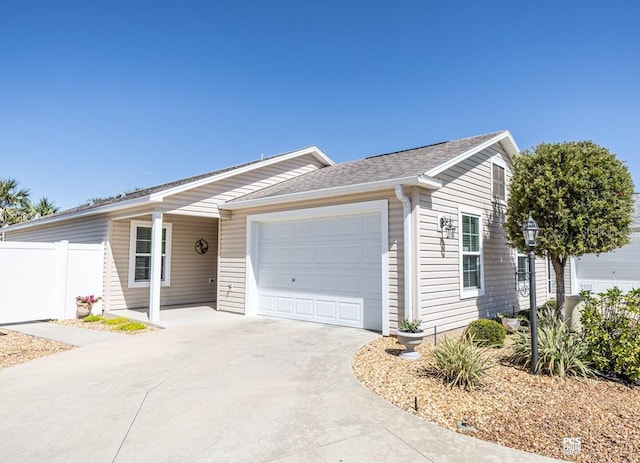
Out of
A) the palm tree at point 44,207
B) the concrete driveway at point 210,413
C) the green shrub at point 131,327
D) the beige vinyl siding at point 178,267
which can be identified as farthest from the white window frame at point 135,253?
the palm tree at point 44,207

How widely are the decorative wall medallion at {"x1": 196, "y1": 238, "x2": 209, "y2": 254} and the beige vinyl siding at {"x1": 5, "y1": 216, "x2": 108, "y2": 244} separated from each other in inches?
112

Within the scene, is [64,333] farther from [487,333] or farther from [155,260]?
[487,333]

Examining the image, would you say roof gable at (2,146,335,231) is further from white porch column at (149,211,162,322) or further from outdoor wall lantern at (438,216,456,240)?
outdoor wall lantern at (438,216,456,240)

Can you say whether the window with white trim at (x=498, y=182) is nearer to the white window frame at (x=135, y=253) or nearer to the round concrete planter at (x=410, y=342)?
the round concrete planter at (x=410, y=342)

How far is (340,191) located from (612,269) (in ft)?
42.0

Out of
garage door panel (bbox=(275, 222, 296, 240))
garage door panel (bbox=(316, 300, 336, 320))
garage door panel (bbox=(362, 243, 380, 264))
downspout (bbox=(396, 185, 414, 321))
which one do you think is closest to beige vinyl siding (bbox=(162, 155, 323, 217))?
garage door panel (bbox=(275, 222, 296, 240))

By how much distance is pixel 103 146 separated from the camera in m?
18.9

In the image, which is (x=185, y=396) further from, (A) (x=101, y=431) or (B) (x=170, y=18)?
(B) (x=170, y=18)

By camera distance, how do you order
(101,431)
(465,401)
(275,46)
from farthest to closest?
(275,46)
(465,401)
(101,431)

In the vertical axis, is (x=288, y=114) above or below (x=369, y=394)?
above

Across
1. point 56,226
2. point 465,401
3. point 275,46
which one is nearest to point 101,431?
point 465,401

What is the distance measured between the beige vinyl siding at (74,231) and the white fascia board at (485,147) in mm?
9682

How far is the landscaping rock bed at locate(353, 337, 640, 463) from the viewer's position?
3.38 meters

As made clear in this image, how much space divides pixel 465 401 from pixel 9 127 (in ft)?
58.3
